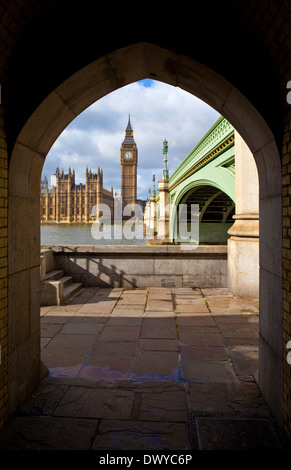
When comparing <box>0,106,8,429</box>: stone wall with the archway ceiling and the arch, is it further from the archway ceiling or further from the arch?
the archway ceiling

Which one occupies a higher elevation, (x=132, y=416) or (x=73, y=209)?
(x=73, y=209)

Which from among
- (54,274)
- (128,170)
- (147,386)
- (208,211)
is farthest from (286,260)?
(128,170)

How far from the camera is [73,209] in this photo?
118438mm

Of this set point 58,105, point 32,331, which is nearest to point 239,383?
point 32,331

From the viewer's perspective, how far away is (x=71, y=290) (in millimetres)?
7332

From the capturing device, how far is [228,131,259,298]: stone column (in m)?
7.16

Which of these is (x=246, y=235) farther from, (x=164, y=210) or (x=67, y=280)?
(x=164, y=210)

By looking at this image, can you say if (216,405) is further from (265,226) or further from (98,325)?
(98,325)

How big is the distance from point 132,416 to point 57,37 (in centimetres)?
343

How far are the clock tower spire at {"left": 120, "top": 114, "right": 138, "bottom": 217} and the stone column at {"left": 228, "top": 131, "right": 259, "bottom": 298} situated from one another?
122044 millimetres

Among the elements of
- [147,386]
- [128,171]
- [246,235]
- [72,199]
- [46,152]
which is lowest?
[147,386]

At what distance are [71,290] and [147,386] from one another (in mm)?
4418

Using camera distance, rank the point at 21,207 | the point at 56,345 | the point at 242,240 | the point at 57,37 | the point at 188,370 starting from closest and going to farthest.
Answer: the point at 57,37
the point at 21,207
the point at 188,370
the point at 56,345
the point at 242,240

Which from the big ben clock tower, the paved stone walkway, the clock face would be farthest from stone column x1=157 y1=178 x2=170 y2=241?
the clock face
